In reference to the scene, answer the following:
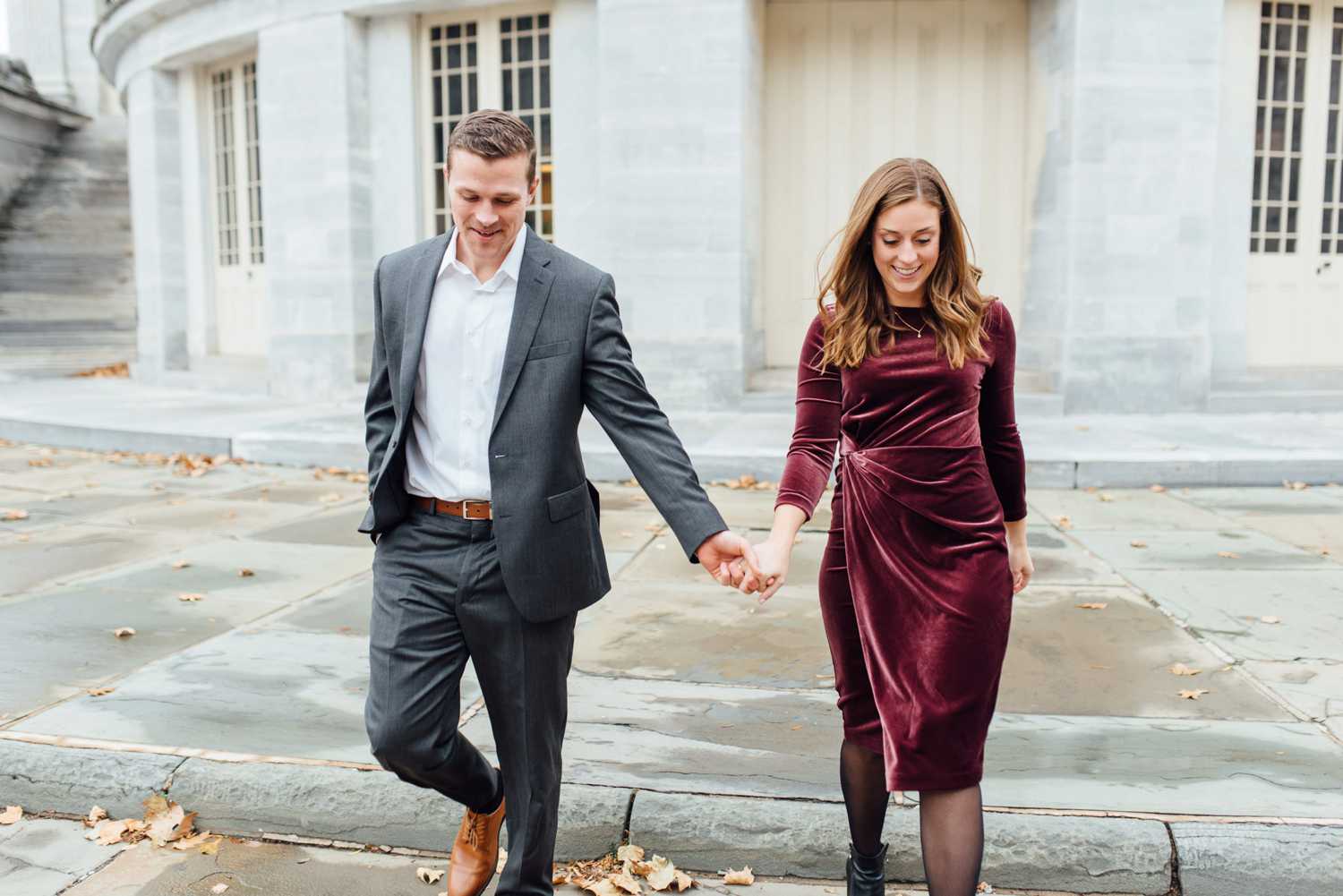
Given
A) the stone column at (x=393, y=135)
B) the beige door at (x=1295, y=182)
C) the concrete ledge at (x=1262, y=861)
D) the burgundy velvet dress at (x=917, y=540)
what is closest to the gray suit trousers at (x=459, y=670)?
the burgundy velvet dress at (x=917, y=540)

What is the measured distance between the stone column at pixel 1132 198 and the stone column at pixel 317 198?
7466 millimetres

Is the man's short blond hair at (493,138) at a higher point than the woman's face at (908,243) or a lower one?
higher

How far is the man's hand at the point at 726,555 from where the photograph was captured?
277cm

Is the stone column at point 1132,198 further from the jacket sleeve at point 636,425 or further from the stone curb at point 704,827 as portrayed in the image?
the jacket sleeve at point 636,425

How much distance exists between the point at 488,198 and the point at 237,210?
46.4ft

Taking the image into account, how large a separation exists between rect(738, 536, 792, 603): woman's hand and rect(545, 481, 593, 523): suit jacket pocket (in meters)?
0.44

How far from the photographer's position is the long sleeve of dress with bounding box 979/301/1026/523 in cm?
285

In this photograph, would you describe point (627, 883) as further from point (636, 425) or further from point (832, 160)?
point (832, 160)

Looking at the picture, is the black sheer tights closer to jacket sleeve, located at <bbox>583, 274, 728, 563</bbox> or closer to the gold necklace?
jacket sleeve, located at <bbox>583, 274, 728, 563</bbox>

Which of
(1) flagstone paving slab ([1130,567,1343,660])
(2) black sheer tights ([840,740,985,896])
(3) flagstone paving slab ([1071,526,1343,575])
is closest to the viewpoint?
(2) black sheer tights ([840,740,985,896])

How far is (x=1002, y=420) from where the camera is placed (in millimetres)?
2918

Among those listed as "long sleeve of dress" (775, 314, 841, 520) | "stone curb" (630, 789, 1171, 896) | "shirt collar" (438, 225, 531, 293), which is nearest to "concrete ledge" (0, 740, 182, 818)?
"stone curb" (630, 789, 1171, 896)

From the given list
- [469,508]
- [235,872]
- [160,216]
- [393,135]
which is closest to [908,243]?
[469,508]

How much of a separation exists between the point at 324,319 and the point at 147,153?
16.2ft
